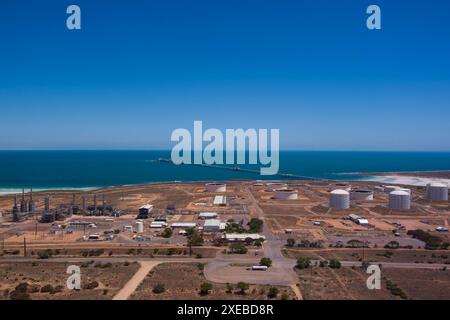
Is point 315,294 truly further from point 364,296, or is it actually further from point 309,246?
point 309,246

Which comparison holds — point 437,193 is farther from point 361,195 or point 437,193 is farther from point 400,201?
point 400,201

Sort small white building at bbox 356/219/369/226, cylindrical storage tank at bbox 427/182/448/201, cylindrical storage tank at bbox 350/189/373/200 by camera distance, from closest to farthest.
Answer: small white building at bbox 356/219/369/226, cylindrical storage tank at bbox 350/189/373/200, cylindrical storage tank at bbox 427/182/448/201

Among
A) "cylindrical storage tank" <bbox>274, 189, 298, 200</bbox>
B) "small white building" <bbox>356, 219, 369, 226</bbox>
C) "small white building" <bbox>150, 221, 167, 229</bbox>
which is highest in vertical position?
"cylindrical storage tank" <bbox>274, 189, 298, 200</bbox>

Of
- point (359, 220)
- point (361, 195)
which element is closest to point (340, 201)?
point (361, 195)

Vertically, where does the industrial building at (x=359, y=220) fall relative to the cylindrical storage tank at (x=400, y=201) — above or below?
below

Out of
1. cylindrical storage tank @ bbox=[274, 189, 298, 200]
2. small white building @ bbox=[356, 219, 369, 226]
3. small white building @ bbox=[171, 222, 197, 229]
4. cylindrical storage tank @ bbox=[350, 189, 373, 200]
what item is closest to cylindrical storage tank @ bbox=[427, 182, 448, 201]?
cylindrical storage tank @ bbox=[350, 189, 373, 200]

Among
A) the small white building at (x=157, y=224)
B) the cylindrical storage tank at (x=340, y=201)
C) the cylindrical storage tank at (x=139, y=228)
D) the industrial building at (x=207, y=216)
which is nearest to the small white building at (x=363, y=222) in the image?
the cylindrical storage tank at (x=340, y=201)

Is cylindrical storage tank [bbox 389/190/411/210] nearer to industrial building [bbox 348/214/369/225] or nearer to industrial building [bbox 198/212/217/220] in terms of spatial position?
industrial building [bbox 348/214/369/225]

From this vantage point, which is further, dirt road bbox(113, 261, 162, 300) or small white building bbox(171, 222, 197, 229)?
small white building bbox(171, 222, 197, 229)

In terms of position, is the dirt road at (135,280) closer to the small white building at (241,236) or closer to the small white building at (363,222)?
the small white building at (241,236)

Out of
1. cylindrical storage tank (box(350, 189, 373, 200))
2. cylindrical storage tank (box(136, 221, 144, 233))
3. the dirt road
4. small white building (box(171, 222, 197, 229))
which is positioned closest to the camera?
the dirt road
